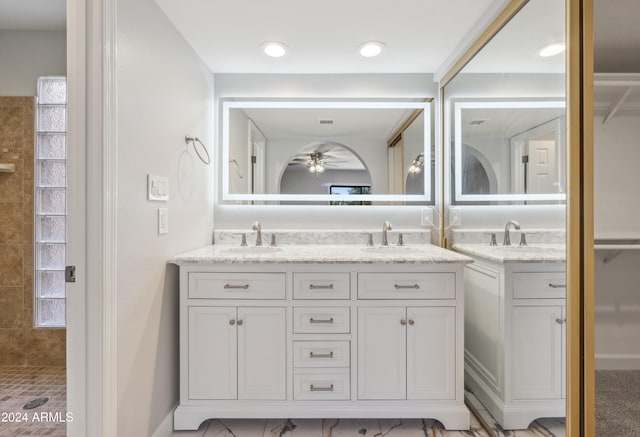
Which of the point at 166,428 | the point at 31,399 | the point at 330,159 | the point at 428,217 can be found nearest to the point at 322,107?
the point at 330,159

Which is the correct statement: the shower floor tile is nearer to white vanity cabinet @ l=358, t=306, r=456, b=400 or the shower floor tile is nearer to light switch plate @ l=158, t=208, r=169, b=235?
light switch plate @ l=158, t=208, r=169, b=235

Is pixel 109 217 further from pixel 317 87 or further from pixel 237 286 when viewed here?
pixel 317 87

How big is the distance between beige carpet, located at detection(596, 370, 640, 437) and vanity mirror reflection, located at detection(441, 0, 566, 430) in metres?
0.11

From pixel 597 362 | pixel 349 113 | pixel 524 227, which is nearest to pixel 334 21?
pixel 349 113

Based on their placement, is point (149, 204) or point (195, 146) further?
point (195, 146)

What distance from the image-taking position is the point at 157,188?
1502 mm

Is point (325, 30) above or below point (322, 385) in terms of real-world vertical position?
above

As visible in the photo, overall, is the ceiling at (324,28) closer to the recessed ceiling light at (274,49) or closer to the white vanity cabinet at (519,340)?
the recessed ceiling light at (274,49)

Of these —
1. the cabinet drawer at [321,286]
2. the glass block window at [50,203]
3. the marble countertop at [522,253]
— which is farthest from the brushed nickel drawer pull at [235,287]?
the glass block window at [50,203]

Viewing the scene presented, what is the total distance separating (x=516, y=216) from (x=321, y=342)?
108cm

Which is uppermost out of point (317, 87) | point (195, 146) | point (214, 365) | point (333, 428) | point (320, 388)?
point (317, 87)

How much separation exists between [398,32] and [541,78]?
2.71 ft

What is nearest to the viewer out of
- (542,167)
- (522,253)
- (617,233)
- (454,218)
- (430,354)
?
(617,233)

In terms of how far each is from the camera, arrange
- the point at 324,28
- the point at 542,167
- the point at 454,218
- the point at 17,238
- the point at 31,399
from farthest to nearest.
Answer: the point at 17,238 < the point at 454,218 < the point at 31,399 < the point at 324,28 < the point at 542,167
